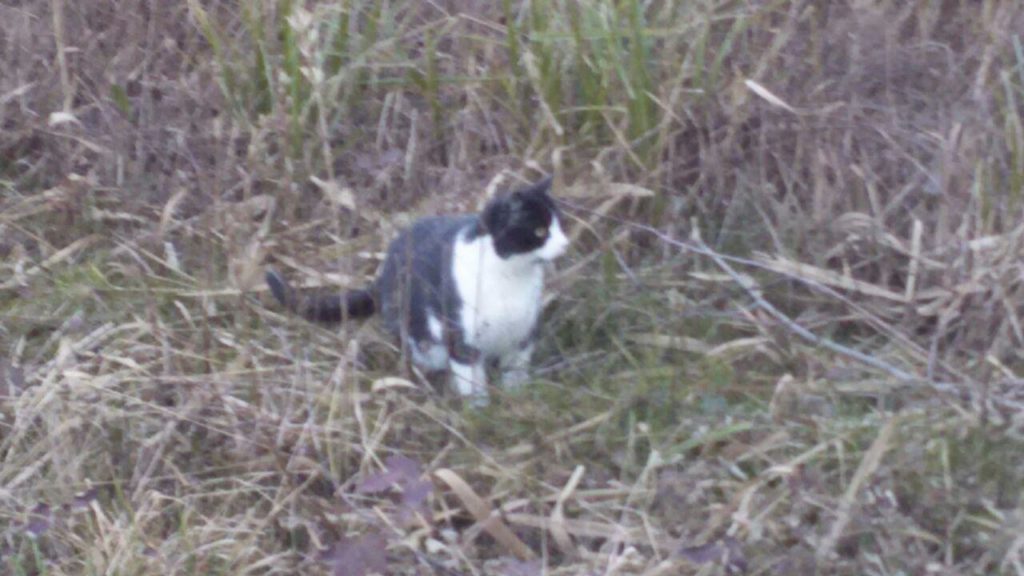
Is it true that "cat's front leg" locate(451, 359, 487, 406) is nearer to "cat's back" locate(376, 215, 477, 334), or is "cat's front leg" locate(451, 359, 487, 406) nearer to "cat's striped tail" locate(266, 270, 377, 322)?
"cat's back" locate(376, 215, 477, 334)

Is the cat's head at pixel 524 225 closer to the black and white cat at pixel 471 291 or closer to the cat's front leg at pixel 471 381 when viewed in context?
the black and white cat at pixel 471 291

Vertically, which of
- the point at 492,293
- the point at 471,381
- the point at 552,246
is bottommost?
the point at 471,381

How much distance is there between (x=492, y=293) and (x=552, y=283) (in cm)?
36

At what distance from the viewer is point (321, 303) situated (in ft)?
13.4

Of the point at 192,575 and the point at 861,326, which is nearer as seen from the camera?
the point at 192,575

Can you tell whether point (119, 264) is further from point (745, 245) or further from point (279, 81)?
point (745, 245)

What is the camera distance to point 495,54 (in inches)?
186

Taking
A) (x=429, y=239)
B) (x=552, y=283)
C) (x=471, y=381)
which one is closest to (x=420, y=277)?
(x=429, y=239)

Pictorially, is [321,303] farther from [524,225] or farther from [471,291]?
[524,225]

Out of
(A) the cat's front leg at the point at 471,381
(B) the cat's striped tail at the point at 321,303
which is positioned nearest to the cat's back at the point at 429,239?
(B) the cat's striped tail at the point at 321,303

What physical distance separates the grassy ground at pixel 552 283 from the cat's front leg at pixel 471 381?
4cm

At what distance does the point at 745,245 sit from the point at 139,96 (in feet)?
6.41

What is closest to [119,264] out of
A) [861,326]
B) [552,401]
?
[552,401]

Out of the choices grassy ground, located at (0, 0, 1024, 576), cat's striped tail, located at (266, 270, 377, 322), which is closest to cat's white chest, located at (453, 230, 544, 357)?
grassy ground, located at (0, 0, 1024, 576)
